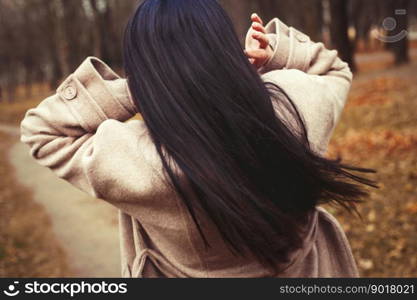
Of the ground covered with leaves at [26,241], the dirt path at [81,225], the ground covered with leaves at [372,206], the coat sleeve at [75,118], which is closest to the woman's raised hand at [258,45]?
the coat sleeve at [75,118]

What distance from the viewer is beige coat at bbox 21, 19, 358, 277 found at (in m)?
1.24

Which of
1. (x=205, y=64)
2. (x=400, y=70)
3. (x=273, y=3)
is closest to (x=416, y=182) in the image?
(x=205, y=64)

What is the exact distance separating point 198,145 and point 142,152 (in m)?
0.16

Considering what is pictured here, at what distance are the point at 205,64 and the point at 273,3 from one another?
23.6 metres

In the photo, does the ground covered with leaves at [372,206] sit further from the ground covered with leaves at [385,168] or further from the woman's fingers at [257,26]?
the woman's fingers at [257,26]

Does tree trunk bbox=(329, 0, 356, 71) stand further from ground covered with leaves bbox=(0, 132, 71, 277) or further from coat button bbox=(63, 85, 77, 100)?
coat button bbox=(63, 85, 77, 100)

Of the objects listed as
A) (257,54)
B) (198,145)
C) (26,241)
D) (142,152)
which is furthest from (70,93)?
(26,241)

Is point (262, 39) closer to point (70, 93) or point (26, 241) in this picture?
point (70, 93)

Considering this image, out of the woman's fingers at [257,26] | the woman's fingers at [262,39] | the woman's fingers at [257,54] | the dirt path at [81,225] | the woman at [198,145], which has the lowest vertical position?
the dirt path at [81,225]

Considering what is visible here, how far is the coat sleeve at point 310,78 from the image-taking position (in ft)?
4.49

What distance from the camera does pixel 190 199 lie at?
1.27 meters

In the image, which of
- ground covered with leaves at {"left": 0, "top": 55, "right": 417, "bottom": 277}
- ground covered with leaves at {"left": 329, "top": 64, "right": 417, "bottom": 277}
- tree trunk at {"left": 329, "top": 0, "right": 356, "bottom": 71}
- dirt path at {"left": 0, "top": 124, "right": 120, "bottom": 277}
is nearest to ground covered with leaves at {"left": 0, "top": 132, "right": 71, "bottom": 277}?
ground covered with leaves at {"left": 0, "top": 55, "right": 417, "bottom": 277}

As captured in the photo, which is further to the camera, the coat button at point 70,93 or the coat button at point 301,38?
the coat button at point 301,38

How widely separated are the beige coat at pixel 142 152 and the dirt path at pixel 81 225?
3386mm
